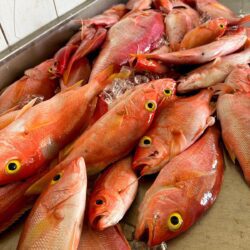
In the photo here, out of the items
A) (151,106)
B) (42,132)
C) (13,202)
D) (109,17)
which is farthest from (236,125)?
(109,17)

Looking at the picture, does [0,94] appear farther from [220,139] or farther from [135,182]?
[220,139]

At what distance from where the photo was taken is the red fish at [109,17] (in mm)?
1774

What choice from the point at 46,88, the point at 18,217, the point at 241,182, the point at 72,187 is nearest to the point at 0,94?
the point at 46,88

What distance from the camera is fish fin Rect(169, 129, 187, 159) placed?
47.4 inches

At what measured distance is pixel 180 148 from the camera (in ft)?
3.99

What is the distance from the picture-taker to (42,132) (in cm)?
121

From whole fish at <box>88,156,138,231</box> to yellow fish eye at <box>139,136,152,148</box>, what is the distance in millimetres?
70

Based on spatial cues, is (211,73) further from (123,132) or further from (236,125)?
(123,132)

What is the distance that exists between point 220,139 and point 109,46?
0.68 meters

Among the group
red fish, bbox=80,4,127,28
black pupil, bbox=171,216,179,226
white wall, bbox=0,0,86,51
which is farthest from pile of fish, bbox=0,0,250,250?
white wall, bbox=0,0,86,51

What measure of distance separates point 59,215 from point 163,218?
1.01ft

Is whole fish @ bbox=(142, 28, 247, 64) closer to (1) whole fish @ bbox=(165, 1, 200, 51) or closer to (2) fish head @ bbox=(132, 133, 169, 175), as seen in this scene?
(1) whole fish @ bbox=(165, 1, 200, 51)

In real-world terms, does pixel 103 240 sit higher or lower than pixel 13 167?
lower

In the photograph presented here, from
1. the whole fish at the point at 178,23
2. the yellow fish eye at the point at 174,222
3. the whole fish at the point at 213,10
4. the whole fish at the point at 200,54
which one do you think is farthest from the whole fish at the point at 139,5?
the yellow fish eye at the point at 174,222
